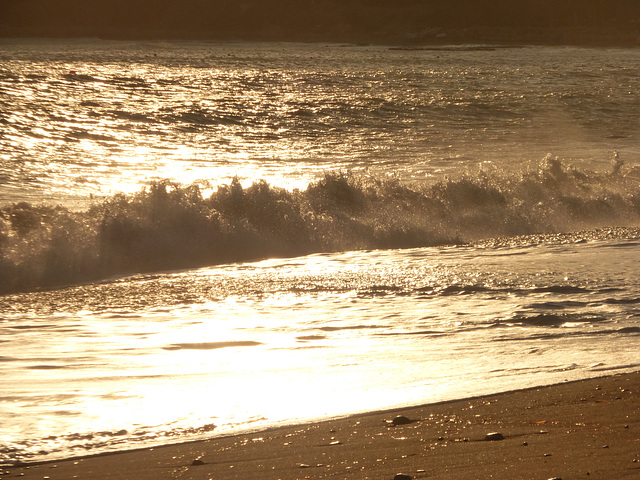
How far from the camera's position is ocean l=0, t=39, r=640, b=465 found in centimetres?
500

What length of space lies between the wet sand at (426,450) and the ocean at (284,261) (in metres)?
0.20

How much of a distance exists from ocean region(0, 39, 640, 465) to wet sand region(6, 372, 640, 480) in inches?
7.8

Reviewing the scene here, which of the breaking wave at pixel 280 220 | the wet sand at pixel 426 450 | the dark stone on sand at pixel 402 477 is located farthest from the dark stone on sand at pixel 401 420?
the breaking wave at pixel 280 220

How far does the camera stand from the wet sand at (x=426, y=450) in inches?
141

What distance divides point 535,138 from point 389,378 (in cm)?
1737

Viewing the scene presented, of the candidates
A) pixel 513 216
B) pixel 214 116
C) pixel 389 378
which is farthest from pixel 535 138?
pixel 389 378

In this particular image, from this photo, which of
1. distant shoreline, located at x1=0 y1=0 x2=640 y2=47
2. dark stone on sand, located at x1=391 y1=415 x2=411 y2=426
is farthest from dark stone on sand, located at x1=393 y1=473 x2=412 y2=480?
distant shoreline, located at x1=0 y1=0 x2=640 y2=47

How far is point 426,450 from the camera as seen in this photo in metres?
3.87

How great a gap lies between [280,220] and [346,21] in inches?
1897

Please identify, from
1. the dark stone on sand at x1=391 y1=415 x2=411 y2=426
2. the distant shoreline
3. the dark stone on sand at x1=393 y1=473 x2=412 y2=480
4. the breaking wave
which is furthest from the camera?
the distant shoreline

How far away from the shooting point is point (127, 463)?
387 cm

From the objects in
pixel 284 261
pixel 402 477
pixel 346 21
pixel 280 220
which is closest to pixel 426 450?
pixel 402 477

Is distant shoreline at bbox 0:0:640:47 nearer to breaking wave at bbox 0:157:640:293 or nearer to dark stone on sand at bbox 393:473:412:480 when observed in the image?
breaking wave at bbox 0:157:640:293

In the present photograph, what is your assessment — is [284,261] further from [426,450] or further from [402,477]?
[402,477]
